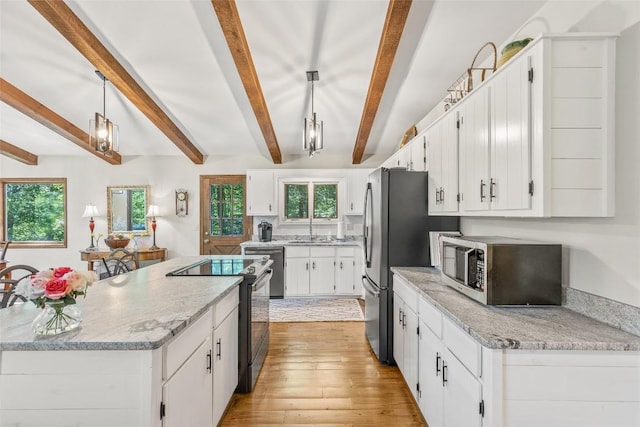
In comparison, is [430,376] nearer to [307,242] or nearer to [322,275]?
[322,275]

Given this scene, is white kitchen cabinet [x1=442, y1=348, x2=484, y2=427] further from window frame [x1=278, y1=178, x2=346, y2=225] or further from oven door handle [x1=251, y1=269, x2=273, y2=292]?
window frame [x1=278, y1=178, x2=346, y2=225]

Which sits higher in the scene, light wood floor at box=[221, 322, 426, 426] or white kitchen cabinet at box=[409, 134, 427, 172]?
white kitchen cabinet at box=[409, 134, 427, 172]

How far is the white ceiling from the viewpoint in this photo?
2.66 meters

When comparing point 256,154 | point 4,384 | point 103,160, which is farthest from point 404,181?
point 103,160

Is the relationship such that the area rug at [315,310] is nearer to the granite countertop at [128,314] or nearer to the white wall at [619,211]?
the granite countertop at [128,314]

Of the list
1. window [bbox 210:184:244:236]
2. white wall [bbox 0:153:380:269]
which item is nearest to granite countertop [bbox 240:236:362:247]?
window [bbox 210:184:244:236]

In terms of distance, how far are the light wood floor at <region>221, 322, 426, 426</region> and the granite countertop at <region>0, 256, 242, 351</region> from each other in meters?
0.96

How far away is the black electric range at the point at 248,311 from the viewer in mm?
2434

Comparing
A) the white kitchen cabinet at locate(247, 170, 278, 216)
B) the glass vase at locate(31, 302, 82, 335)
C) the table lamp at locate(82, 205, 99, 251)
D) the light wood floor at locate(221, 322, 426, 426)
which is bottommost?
the light wood floor at locate(221, 322, 426, 426)

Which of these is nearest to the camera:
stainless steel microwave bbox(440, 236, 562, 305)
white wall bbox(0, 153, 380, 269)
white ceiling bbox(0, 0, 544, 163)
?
stainless steel microwave bbox(440, 236, 562, 305)

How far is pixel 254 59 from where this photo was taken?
336 centimetres

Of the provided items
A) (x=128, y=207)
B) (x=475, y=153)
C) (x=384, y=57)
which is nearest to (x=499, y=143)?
(x=475, y=153)

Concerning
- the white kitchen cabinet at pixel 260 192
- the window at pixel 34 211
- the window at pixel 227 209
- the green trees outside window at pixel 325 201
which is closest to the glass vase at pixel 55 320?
the white kitchen cabinet at pixel 260 192

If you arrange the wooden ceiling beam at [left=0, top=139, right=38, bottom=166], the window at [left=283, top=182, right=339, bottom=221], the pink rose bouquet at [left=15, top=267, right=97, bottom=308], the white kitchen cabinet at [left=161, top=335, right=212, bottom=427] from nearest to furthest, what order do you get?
the pink rose bouquet at [left=15, top=267, right=97, bottom=308] → the white kitchen cabinet at [left=161, top=335, right=212, bottom=427] → the wooden ceiling beam at [left=0, top=139, right=38, bottom=166] → the window at [left=283, top=182, right=339, bottom=221]
